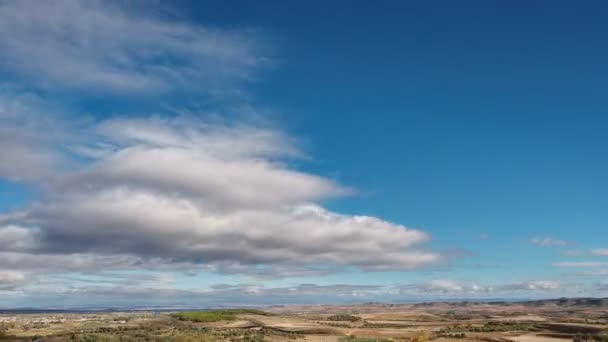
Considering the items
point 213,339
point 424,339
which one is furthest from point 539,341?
point 213,339

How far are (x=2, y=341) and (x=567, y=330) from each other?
397 feet

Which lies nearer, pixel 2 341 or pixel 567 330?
pixel 2 341

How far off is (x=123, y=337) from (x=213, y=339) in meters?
19.1

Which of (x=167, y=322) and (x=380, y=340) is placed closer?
(x=380, y=340)

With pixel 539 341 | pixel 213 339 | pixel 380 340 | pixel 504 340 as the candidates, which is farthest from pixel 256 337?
pixel 539 341

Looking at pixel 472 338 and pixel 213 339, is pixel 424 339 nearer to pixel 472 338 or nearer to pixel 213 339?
pixel 472 338

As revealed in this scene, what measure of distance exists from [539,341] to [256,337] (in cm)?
5510

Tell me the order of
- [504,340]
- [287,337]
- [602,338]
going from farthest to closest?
[287,337] → [504,340] → [602,338]

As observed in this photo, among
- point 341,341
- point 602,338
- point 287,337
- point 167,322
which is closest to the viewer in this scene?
point 602,338

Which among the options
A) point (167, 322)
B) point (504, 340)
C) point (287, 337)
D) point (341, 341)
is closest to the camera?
point (504, 340)

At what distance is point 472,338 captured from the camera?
109 metres

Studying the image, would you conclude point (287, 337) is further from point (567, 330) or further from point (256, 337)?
point (567, 330)

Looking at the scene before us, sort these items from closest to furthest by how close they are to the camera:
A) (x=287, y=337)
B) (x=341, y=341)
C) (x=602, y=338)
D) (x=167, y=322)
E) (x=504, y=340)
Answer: (x=602, y=338), (x=504, y=340), (x=341, y=341), (x=287, y=337), (x=167, y=322)

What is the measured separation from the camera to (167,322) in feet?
564
